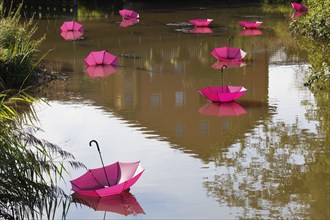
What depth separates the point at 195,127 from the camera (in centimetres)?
1468

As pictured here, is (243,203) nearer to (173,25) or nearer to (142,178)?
(142,178)

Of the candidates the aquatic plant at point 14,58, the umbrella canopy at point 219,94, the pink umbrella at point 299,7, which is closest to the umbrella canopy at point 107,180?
the umbrella canopy at point 219,94

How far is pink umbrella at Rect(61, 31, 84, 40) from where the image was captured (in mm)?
26834

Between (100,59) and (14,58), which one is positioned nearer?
(14,58)

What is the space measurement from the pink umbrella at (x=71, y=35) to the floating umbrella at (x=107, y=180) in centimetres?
1619

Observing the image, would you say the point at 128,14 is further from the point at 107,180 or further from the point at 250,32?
the point at 107,180

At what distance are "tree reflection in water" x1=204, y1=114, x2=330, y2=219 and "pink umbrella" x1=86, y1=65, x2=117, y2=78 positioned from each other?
6712 millimetres

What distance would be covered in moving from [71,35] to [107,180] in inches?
668

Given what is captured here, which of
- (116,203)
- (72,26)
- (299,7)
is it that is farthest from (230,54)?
(299,7)

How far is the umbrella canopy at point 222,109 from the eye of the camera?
15.6 metres

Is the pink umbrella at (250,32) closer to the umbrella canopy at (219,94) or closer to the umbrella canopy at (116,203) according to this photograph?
the umbrella canopy at (219,94)

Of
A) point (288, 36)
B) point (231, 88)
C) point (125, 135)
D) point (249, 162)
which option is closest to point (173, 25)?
point (288, 36)

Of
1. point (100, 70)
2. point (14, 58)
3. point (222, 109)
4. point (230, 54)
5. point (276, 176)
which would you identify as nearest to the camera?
point (276, 176)

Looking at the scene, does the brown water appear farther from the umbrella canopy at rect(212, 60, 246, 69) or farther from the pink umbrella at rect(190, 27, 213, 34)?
the pink umbrella at rect(190, 27, 213, 34)
